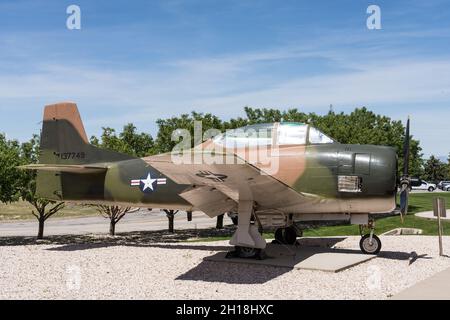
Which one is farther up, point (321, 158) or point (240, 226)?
point (321, 158)

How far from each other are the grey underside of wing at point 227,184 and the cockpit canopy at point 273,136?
4.77 ft

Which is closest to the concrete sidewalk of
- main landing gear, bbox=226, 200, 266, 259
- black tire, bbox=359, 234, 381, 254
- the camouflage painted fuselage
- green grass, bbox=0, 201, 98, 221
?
the camouflage painted fuselage

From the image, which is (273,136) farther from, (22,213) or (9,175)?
(22,213)

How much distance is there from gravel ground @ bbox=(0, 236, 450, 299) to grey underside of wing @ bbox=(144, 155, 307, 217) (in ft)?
5.15

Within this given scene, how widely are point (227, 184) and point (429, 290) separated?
4.19m

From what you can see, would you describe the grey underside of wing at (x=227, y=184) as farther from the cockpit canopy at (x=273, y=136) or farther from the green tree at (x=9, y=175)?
the green tree at (x=9, y=175)

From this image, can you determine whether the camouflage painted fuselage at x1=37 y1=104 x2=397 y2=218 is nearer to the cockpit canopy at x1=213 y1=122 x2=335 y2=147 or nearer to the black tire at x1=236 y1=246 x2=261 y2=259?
the cockpit canopy at x1=213 y1=122 x2=335 y2=147

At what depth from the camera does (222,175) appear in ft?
26.8

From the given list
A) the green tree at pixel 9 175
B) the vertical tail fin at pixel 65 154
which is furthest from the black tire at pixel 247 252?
the green tree at pixel 9 175

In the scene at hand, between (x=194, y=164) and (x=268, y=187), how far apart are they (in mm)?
2333

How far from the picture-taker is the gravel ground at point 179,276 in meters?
7.93

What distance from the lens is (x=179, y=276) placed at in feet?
30.7

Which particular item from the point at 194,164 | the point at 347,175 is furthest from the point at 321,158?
the point at 194,164
